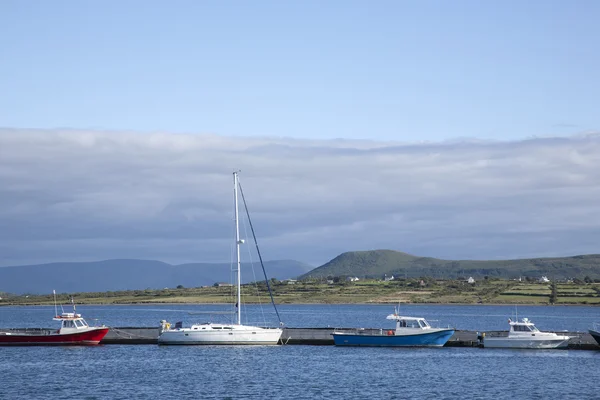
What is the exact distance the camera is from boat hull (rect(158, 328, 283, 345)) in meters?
81.8

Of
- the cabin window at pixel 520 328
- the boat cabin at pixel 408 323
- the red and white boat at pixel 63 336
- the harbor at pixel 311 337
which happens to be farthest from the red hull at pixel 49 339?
the cabin window at pixel 520 328

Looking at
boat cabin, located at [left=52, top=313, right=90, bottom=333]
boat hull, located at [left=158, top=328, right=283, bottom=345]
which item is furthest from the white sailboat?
boat cabin, located at [left=52, top=313, right=90, bottom=333]

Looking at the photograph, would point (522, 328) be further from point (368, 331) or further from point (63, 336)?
point (63, 336)

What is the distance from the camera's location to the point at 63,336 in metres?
83.9

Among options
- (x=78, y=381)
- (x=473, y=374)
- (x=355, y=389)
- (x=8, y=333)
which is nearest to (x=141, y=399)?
(x=78, y=381)

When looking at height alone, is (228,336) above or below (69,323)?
below

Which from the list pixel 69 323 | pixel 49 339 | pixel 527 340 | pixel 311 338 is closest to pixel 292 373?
pixel 311 338

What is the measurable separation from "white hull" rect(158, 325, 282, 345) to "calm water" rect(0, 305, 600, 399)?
728mm

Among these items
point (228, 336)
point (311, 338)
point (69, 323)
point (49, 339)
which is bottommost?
point (311, 338)

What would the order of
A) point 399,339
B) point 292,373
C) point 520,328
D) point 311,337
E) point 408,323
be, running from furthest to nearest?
point 311,337
point 408,323
point 399,339
point 520,328
point 292,373

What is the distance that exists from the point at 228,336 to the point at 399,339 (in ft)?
49.4

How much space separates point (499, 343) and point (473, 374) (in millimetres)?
13302

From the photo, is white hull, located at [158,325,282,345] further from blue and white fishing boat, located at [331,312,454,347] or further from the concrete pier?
blue and white fishing boat, located at [331,312,454,347]

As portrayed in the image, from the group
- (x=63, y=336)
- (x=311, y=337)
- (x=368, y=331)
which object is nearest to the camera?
(x=368, y=331)
